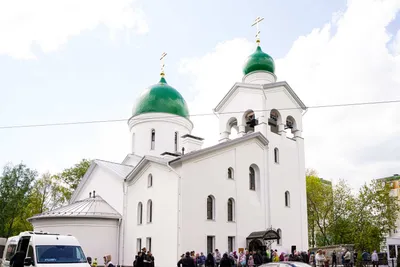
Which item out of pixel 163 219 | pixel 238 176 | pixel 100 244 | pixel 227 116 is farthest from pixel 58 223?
pixel 227 116

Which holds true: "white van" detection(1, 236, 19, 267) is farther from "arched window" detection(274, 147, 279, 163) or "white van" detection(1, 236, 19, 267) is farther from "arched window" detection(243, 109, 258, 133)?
"arched window" detection(274, 147, 279, 163)

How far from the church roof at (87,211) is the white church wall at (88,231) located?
24 cm

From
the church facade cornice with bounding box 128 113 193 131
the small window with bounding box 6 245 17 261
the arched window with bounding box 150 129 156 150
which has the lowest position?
the small window with bounding box 6 245 17 261

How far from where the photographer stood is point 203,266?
67.0ft

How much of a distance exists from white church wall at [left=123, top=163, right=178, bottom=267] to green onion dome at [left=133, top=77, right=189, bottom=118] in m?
6.96

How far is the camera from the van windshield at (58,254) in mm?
12452

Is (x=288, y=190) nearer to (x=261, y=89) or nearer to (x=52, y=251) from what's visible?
(x=261, y=89)

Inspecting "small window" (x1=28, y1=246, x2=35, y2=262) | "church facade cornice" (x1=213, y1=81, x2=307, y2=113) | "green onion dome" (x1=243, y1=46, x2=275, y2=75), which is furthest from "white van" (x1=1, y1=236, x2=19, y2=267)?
"green onion dome" (x1=243, y1=46, x2=275, y2=75)

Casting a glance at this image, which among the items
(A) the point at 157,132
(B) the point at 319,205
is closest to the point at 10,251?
(A) the point at 157,132

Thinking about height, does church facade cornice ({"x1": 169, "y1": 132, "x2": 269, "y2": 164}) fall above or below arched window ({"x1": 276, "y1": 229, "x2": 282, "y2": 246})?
above

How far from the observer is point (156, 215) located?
22906 mm

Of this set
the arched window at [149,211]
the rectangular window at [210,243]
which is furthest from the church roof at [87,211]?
the rectangular window at [210,243]

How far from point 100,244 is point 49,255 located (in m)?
11.9

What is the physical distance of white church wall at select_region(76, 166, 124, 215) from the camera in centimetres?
2646
